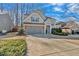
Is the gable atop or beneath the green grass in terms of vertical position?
atop

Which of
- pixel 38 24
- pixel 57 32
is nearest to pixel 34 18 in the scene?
pixel 38 24

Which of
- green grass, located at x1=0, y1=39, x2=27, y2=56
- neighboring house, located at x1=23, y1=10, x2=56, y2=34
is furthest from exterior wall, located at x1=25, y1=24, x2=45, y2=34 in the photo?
green grass, located at x1=0, y1=39, x2=27, y2=56

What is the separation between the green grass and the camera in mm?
2082

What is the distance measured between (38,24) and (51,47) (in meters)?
0.26

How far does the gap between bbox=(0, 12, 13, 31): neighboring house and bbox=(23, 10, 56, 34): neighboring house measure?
151mm

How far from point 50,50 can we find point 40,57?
119 millimetres

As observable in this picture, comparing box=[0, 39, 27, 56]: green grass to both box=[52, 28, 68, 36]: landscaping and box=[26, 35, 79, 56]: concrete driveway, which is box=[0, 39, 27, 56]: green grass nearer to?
box=[26, 35, 79, 56]: concrete driveway

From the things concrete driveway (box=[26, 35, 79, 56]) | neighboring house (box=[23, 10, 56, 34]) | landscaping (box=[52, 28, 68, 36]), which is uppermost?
neighboring house (box=[23, 10, 56, 34])

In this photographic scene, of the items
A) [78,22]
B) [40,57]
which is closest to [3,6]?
[40,57]

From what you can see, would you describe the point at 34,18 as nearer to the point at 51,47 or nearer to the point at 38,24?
the point at 38,24

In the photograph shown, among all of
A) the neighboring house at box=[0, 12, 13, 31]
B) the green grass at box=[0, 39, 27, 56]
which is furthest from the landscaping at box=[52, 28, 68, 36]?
the neighboring house at box=[0, 12, 13, 31]

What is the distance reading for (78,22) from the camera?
2088 mm

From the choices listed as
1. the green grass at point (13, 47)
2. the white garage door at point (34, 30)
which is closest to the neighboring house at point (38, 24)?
the white garage door at point (34, 30)

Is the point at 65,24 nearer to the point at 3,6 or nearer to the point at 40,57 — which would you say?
the point at 40,57
